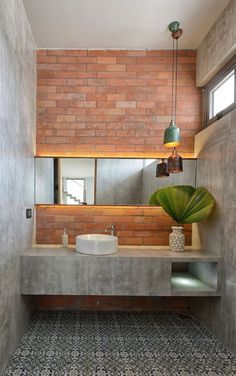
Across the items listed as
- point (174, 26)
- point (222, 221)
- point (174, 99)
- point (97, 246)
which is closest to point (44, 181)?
point (97, 246)

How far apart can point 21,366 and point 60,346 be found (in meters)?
0.35

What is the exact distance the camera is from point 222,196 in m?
2.32

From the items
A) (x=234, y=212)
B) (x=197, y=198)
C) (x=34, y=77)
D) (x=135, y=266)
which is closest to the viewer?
(x=234, y=212)

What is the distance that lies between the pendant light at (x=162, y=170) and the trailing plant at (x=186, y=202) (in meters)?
0.19

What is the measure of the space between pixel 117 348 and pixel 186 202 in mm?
1522

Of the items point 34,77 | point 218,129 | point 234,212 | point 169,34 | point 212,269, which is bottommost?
point 212,269

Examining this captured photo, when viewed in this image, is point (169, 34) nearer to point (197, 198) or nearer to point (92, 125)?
point (92, 125)

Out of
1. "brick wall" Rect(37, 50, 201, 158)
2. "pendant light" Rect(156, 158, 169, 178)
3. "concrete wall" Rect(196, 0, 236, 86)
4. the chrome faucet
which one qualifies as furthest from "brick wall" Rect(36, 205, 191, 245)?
"concrete wall" Rect(196, 0, 236, 86)

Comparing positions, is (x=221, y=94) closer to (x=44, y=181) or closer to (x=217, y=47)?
(x=217, y=47)

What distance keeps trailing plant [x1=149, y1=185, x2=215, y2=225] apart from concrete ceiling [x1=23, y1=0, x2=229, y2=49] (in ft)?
5.53

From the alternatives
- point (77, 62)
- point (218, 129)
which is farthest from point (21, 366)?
point (77, 62)

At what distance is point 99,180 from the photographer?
2.91 meters

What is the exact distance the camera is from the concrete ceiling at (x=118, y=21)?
7.41 feet

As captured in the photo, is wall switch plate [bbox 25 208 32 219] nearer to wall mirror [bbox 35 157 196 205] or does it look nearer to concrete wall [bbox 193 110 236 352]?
wall mirror [bbox 35 157 196 205]
